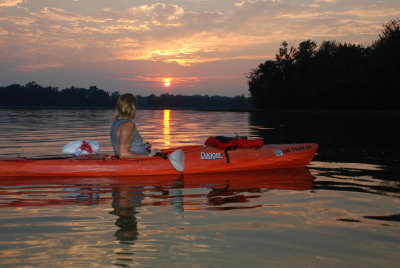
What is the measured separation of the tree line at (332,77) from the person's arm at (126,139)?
5067cm

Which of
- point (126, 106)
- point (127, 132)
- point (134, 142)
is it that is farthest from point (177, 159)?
point (126, 106)

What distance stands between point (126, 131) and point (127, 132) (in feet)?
0.10

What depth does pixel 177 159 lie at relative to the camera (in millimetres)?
7934

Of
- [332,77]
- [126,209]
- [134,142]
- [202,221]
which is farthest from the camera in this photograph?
[332,77]

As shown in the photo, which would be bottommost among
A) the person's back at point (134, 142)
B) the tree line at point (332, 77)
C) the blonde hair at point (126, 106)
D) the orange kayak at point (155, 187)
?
the orange kayak at point (155, 187)

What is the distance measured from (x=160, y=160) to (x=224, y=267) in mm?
4772

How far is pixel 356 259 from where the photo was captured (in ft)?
12.0

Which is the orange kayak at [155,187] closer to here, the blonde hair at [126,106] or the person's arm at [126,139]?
the person's arm at [126,139]

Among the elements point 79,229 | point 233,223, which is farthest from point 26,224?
point 233,223

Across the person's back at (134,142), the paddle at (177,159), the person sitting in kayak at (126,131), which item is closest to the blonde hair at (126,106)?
the person sitting in kayak at (126,131)

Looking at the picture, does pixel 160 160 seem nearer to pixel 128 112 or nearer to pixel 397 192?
pixel 128 112

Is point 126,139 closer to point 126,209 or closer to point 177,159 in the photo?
point 177,159

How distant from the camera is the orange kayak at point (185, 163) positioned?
25.2ft

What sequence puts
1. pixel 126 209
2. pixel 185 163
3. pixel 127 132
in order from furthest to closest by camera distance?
pixel 185 163
pixel 127 132
pixel 126 209
